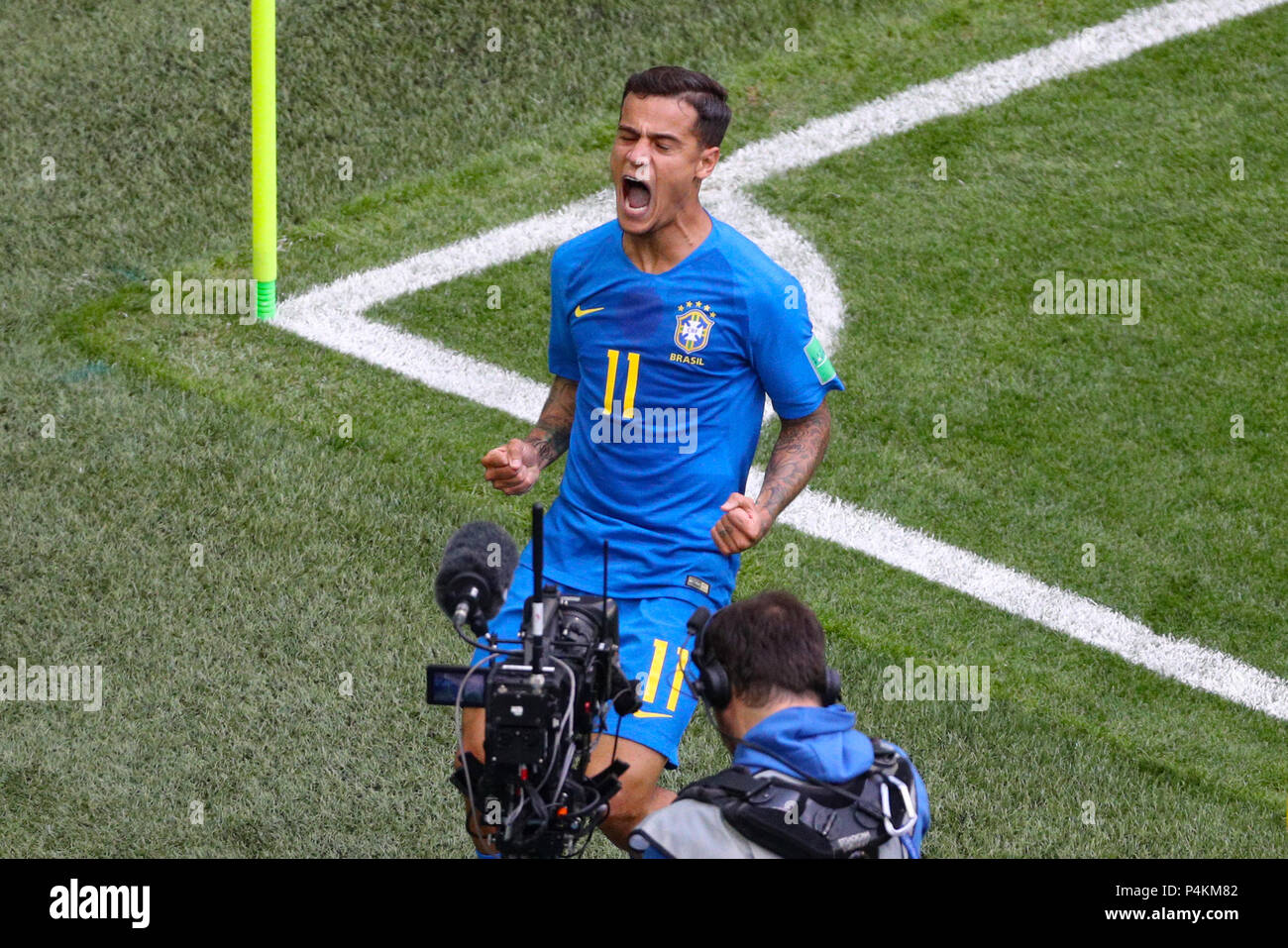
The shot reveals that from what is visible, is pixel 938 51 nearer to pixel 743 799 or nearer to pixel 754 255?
pixel 754 255

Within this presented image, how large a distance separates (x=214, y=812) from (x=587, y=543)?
178 cm

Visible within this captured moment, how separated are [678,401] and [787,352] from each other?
0.35m

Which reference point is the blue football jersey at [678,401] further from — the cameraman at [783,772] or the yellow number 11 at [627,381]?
→ the cameraman at [783,772]

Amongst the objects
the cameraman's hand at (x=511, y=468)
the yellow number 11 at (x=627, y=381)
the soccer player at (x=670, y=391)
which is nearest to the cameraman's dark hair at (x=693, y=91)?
the soccer player at (x=670, y=391)

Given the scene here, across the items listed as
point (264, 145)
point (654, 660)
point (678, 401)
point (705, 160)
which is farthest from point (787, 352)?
point (264, 145)

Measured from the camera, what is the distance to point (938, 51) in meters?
10.2

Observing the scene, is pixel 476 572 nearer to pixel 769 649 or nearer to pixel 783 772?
pixel 769 649

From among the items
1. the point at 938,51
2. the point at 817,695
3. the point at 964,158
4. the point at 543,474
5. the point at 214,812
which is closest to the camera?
the point at 817,695

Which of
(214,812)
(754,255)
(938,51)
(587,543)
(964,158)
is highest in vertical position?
(938,51)

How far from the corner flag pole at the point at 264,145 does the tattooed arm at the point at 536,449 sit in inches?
120

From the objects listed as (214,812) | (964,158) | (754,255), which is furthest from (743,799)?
(964,158)

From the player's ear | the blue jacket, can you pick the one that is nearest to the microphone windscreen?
the blue jacket

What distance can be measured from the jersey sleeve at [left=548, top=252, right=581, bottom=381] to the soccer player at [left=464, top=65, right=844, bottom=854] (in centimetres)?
10

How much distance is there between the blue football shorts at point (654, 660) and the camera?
16.2ft
